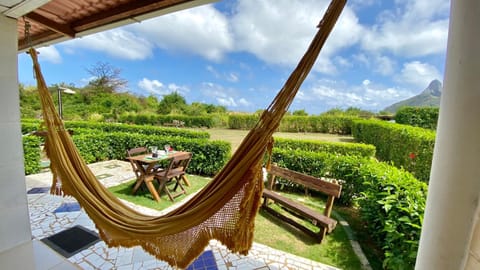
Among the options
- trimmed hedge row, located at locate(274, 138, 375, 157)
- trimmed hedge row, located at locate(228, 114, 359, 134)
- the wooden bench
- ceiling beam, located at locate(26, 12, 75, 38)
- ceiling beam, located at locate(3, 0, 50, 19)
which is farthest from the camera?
trimmed hedge row, located at locate(228, 114, 359, 134)

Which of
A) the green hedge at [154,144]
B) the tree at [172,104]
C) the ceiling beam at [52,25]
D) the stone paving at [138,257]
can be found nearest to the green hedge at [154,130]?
the green hedge at [154,144]

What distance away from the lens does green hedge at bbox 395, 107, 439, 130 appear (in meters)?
9.03

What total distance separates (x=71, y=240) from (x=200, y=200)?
2007 mm

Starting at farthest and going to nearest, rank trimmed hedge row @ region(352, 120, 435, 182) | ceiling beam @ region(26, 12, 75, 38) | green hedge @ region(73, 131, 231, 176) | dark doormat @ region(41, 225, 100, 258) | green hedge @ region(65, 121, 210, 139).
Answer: green hedge @ region(65, 121, 210, 139) → green hedge @ region(73, 131, 231, 176) → trimmed hedge row @ region(352, 120, 435, 182) → dark doormat @ region(41, 225, 100, 258) → ceiling beam @ region(26, 12, 75, 38)

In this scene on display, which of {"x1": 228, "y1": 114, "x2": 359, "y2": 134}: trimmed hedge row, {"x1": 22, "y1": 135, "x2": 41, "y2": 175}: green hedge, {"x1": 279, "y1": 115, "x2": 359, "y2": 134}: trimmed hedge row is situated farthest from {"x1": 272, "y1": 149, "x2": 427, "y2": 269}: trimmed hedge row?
{"x1": 279, "y1": 115, "x2": 359, "y2": 134}: trimmed hedge row

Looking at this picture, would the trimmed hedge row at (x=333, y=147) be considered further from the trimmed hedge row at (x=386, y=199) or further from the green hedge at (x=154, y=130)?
the green hedge at (x=154, y=130)

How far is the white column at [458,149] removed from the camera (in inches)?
21.5

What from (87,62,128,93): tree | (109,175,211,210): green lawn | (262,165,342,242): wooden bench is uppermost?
(87,62,128,93): tree

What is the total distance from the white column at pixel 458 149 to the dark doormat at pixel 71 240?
8.58ft

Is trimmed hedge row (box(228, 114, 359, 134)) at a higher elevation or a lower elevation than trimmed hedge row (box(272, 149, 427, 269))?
higher

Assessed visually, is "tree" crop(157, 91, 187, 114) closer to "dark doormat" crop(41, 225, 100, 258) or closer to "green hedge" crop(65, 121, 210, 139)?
"green hedge" crop(65, 121, 210, 139)

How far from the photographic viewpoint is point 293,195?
350 cm

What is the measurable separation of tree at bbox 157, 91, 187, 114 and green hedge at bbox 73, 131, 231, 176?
14.7 m

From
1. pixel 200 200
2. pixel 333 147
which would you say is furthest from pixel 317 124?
pixel 200 200
